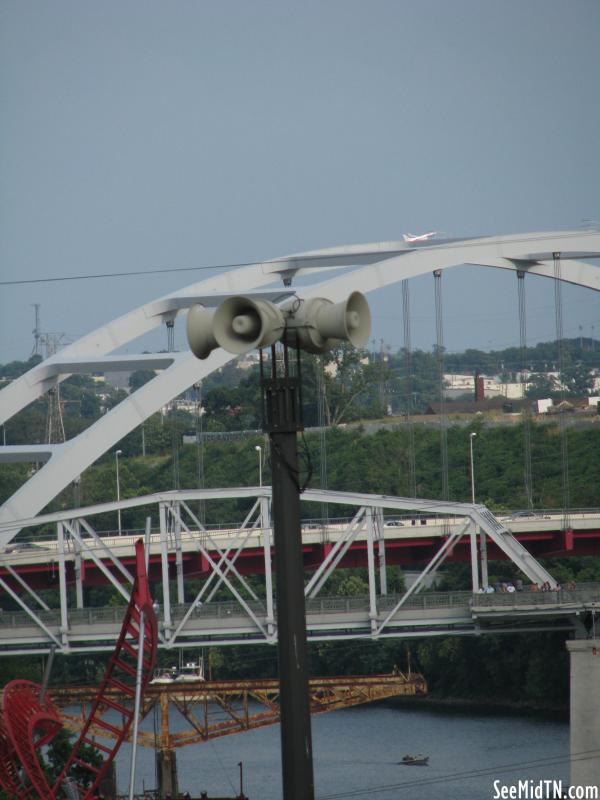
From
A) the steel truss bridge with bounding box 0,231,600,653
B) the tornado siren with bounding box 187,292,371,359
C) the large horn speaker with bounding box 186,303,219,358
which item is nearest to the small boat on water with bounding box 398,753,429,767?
the steel truss bridge with bounding box 0,231,600,653

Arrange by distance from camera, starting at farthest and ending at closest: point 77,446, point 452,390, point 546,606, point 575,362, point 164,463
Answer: point 452,390 → point 575,362 → point 164,463 → point 77,446 → point 546,606

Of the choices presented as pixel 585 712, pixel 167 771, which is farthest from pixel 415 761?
pixel 585 712

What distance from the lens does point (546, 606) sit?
29.6 meters

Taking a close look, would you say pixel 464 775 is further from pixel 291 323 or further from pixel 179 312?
pixel 291 323

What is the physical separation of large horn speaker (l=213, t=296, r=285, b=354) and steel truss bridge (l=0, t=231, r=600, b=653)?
2113 centimetres

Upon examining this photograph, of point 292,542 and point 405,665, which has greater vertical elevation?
point 292,542

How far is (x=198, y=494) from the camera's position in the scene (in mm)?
30781

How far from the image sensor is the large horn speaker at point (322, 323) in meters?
7.56

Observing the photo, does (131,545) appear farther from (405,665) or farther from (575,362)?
(575,362)

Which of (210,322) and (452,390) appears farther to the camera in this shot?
(452,390)

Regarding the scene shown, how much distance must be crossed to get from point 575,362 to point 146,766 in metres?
55.8

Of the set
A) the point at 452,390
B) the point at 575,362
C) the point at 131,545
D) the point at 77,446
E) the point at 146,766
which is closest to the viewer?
the point at 77,446

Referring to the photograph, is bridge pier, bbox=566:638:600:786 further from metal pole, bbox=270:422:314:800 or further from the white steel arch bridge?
metal pole, bbox=270:422:314:800

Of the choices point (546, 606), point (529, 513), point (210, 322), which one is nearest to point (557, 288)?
point (529, 513)
